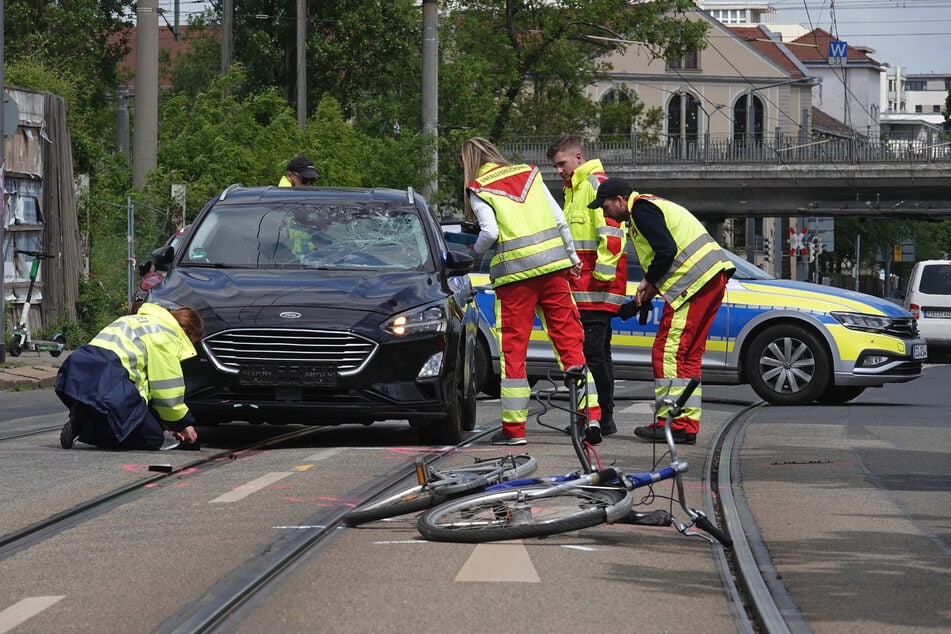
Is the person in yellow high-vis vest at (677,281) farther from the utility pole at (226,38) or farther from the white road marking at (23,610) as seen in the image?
the utility pole at (226,38)

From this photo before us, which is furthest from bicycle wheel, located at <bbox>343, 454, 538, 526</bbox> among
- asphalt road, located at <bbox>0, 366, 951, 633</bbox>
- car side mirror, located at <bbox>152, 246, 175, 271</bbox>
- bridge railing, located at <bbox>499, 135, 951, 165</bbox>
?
bridge railing, located at <bbox>499, 135, 951, 165</bbox>

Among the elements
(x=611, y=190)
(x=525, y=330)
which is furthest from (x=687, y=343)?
(x=525, y=330)

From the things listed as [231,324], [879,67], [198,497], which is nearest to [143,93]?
[231,324]

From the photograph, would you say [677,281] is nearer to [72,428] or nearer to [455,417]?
[455,417]

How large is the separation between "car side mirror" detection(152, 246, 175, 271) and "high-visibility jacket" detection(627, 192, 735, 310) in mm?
2910

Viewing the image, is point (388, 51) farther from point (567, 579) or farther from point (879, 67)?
point (879, 67)

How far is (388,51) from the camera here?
51906 mm

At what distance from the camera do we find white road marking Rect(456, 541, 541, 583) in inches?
241

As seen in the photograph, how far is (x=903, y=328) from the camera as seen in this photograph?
16.3 meters

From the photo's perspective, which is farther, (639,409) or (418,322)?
(639,409)

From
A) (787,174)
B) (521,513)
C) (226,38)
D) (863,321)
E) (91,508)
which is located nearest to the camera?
(521,513)

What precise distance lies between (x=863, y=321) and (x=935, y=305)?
13094mm

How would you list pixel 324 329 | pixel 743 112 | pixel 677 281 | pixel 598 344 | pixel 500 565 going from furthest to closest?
1. pixel 743 112
2. pixel 598 344
3. pixel 677 281
4. pixel 324 329
5. pixel 500 565

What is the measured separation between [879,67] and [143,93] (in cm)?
12727
